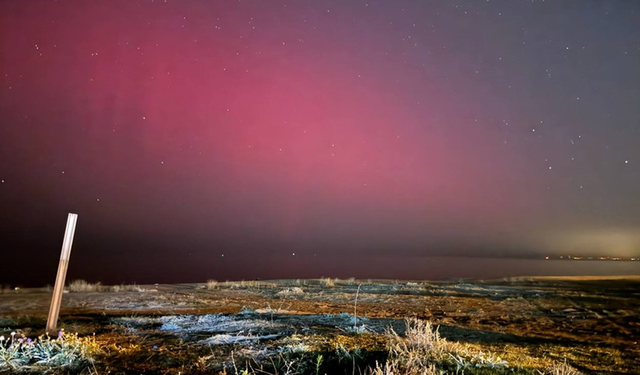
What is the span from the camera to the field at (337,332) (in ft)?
17.8

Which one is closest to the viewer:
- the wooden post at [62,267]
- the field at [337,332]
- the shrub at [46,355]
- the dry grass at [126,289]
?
the shrub at [46,355]

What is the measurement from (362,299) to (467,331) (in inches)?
219

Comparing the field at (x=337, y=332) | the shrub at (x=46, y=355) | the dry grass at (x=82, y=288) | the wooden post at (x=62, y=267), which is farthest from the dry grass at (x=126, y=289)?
the shrub at (x=46, y=355)

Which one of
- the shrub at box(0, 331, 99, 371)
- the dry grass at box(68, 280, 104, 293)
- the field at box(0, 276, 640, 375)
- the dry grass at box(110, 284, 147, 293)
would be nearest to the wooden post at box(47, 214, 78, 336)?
the field at box(0, 276, 640, 375)

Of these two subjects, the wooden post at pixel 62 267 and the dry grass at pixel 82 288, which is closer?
the wooden post at pixel 62 267

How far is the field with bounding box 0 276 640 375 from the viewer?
542cm

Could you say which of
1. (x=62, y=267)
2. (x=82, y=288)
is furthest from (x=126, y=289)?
(x=62, y=267)

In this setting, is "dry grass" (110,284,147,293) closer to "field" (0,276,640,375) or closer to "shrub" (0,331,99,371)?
"field" (0,276,640,375)

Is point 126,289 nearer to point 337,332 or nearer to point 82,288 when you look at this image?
point 82,288

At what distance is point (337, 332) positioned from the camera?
7.36 m

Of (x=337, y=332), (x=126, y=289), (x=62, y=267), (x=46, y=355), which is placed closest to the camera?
(x=46, y=355)

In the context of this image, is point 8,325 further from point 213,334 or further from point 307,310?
point 307,310

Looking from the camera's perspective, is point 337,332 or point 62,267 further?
point 337,332

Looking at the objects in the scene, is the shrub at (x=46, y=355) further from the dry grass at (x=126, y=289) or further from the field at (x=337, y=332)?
the dry grass at (x=126, y=289)
